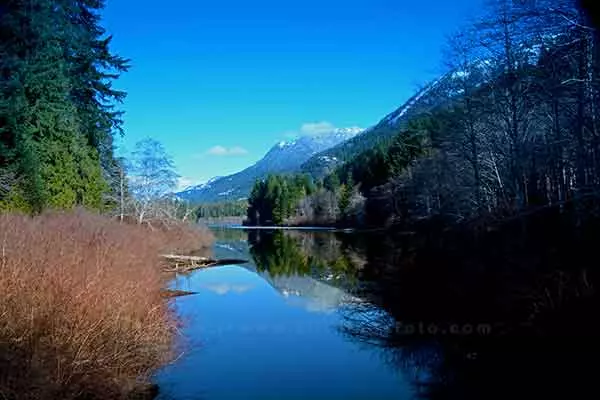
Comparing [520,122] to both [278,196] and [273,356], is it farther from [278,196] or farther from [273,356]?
[278,196]

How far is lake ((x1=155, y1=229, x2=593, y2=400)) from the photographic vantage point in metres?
9.54

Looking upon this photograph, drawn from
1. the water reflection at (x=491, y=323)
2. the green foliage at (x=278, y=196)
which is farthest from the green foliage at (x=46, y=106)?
the green foliage at (x=278, y=196)

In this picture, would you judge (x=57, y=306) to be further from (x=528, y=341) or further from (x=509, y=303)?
(x=509, y=303)

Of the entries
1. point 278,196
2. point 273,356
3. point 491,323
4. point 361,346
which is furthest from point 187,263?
point 278,196

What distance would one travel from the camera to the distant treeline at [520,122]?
14.1 meters

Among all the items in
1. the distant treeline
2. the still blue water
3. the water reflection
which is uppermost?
the distant treeline

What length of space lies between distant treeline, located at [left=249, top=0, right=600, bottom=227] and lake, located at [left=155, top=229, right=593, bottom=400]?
4.23 m

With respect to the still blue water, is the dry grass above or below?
above

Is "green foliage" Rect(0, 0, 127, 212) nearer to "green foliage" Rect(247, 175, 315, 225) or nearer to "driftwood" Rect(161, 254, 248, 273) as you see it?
"driftwood" Rect(161, 254, 248, 273)

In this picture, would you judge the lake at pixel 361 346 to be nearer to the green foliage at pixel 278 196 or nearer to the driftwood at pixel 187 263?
the driftwood at pixel 187 263

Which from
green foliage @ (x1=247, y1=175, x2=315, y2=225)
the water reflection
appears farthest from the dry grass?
green foliage @ (x1=247, y1=175, x2=315, y2=225)

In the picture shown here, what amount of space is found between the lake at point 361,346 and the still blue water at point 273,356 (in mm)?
24

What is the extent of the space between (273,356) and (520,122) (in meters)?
21.5

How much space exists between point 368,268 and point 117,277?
19.3 m
